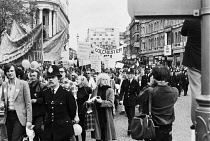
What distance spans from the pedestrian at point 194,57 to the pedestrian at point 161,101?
1.46 metres

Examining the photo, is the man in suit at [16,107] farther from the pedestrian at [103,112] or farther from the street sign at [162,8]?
the street sign at [162,8]

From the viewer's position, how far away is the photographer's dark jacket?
482cm

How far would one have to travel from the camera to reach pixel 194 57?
10.7 feet

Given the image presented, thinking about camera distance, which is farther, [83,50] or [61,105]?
[83,50]

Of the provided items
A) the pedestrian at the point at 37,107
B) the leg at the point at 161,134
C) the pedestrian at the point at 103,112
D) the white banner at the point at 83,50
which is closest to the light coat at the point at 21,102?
the pedestrian at the point at 37,107

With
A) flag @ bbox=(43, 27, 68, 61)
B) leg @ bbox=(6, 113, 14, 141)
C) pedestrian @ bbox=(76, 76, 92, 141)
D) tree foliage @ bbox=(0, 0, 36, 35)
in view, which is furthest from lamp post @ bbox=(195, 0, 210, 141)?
tree foliage @ bbox=(0, 0, 36, 35)

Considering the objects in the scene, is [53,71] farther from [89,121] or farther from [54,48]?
[54,48]

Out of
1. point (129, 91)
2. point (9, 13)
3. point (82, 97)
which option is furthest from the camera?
point (9, 13)

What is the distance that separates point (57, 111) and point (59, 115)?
76mm

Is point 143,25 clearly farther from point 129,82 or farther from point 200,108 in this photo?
point 200,108

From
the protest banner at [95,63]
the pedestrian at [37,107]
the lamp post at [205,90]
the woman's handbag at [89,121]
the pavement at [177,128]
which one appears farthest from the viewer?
the protest banner at [95,63]

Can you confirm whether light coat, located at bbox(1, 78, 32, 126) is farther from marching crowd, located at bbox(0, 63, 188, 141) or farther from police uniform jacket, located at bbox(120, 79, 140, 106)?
police uniform jacket, located at bbox(120, 79, 140, 106)

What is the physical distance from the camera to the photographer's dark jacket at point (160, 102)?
15.8ft

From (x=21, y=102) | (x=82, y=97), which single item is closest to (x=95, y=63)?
(x=82, y=97)
